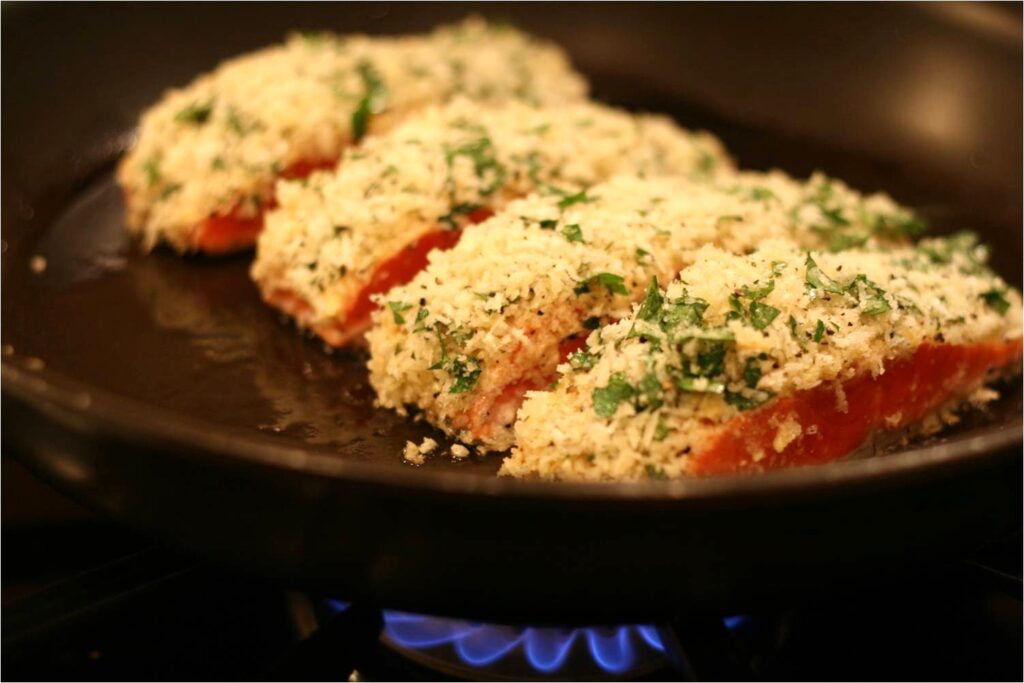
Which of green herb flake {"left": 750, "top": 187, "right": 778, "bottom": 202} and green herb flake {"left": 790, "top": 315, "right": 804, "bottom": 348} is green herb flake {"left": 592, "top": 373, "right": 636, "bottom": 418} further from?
green herb flake {"left": 750, "top": 187, "right": 778, "bottom": 202}

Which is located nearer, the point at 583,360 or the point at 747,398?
the point at 747,398

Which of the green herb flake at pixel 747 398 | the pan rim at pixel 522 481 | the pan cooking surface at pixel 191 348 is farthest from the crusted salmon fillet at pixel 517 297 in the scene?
the pan rim at pixel 522 481

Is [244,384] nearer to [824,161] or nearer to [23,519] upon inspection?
[23,519]

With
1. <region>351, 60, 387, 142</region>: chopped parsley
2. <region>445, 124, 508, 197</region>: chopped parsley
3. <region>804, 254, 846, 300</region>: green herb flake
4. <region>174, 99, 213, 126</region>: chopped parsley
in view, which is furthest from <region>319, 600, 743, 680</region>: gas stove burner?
<region>174, 99, 213, 126</region>: chopped parsley

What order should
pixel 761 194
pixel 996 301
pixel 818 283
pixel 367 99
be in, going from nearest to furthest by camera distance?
pixel 818 283, pixel 996 301, pixel 761 194, pixel 367 99

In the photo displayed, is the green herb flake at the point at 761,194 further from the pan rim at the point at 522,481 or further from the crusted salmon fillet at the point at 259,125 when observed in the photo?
the pan rim at the point at 522,481

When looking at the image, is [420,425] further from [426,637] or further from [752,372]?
[752,372]

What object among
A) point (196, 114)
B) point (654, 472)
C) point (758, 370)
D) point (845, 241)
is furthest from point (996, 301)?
point (196, 114)

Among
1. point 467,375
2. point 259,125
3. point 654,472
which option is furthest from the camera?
point 259,125

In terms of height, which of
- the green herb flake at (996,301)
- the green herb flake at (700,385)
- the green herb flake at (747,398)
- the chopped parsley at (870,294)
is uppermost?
the chopped parsley at (870,294)
